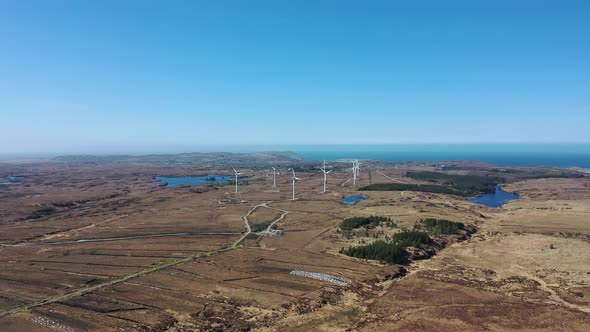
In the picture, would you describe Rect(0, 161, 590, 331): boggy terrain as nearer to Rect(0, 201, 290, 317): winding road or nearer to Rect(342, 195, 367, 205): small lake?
Rect(0, 201, 290, 317): winding road

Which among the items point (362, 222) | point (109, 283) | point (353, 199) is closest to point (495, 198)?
point (353, 199)

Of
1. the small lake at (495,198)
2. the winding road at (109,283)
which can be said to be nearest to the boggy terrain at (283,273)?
the winding road at (109,283)

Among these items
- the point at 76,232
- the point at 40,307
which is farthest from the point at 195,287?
the point at 76,232

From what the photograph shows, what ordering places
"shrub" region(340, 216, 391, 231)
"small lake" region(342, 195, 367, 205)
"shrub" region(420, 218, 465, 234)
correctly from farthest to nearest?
"small lake" region(342, 195, 367, 205), "shrub" region(340, 216, 391, 231), "shrub" region(420, 218, 465, 234)

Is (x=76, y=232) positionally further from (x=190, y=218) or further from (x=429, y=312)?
(x=429, y=312)

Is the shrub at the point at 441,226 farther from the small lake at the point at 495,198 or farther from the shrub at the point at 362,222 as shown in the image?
the small lake at the point at 495,198

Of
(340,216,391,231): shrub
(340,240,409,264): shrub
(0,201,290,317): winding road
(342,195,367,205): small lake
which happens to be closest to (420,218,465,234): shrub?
(340,216,391,231): shrub
